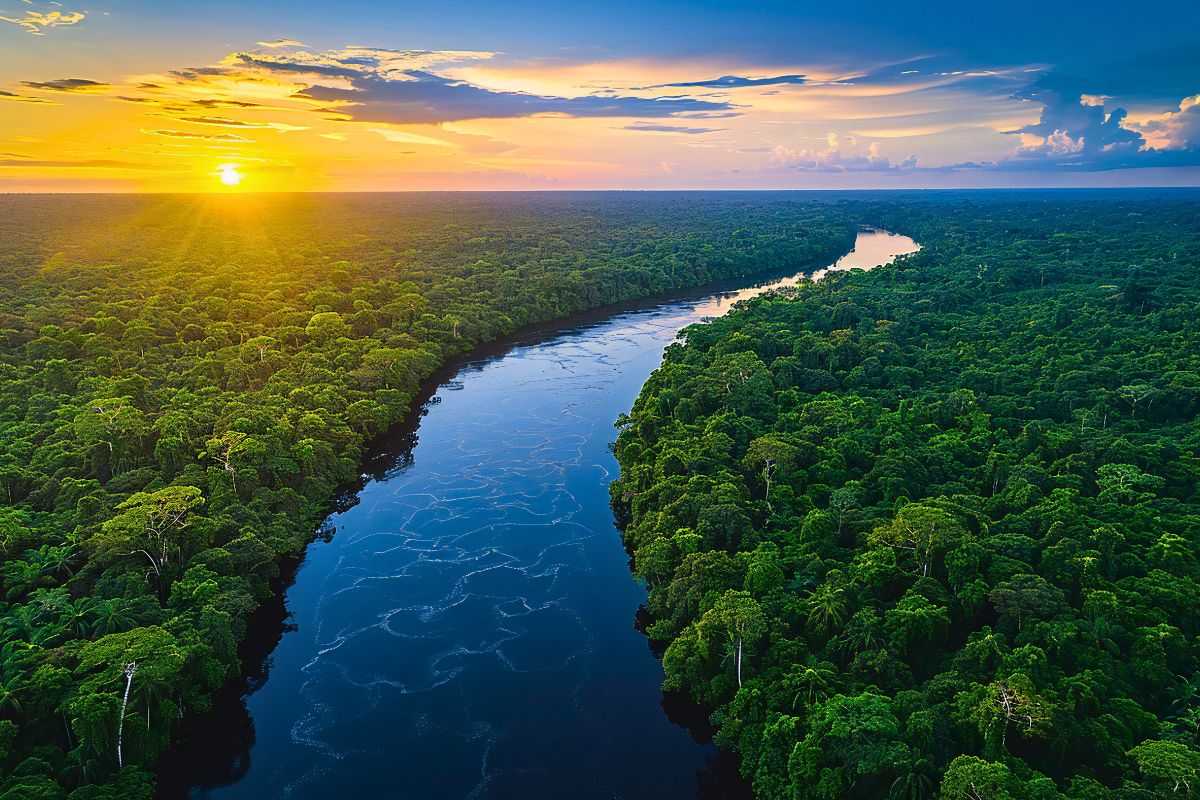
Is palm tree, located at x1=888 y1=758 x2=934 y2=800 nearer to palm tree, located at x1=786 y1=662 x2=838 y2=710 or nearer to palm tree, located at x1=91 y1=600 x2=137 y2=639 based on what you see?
palm tree, located at x1=786 y1=662 x2=838 y2=710

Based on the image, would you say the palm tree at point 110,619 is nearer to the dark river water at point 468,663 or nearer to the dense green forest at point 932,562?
the dark river water at point 468,663

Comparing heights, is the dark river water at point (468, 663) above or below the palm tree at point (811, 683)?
below

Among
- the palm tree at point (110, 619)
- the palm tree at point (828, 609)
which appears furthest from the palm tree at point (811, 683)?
Answer: the palm tree at point (110, 619)

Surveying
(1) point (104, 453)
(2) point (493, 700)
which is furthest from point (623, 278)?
(2) point (493, 700)

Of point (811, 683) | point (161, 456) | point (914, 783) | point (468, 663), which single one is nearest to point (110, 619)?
point (468, 663)

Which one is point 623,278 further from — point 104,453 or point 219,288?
point 104,453

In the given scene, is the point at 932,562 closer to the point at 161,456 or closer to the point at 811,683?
the point at 811,683

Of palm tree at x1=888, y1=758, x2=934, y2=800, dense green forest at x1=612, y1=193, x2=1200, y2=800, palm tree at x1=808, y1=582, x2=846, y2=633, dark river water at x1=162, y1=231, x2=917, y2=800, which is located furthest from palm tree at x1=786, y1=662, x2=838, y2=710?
dark river water at x1=162, y1=231, x2=917, y2=800
